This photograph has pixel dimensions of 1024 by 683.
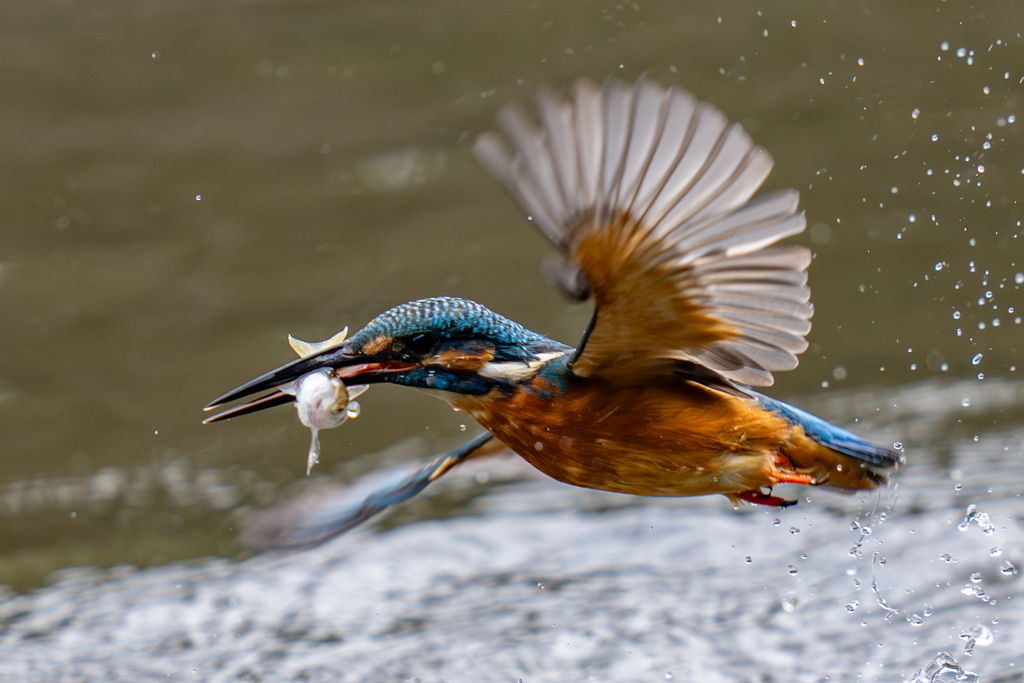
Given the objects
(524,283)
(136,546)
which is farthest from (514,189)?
(524,283)

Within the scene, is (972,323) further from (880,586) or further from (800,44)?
(880,586)

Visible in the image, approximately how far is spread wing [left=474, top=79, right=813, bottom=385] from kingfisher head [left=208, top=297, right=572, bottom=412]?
0.96 feet

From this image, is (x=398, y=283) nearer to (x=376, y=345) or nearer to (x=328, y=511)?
(x=328, y=511)

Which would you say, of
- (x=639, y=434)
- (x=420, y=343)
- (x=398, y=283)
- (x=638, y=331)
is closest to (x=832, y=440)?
(x=639, y=434)

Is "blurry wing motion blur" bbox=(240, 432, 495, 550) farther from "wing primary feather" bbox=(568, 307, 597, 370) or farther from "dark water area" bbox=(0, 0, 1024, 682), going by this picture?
"wing primary feather" bbox=(568, 307, 597, 370)

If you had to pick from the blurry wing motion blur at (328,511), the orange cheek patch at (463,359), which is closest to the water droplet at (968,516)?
the blurry wing motion blur at (328,511)

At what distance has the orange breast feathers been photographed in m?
2.13

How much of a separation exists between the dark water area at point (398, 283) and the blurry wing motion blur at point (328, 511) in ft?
1.21

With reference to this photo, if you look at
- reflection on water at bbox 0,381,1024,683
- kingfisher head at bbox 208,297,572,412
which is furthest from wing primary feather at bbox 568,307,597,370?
reflection on water at bbox 0,381,1024,683

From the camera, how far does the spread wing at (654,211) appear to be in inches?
64.4

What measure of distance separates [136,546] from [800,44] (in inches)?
145

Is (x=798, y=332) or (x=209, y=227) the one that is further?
(x=209, y=227)

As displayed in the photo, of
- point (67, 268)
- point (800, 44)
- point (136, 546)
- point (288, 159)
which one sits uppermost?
point (800, 44)

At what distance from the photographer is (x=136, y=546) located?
3.64m
